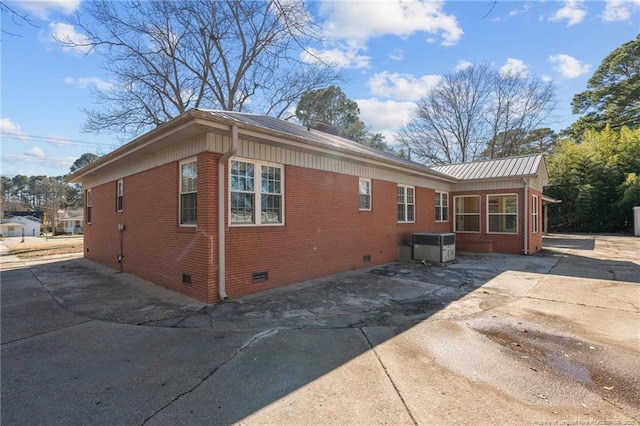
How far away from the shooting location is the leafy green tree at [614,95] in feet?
93.4

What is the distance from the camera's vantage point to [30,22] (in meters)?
3.50

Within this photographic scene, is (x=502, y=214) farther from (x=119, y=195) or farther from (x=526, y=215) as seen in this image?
(x=119, y=195)

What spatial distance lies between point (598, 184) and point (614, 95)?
14.5 m

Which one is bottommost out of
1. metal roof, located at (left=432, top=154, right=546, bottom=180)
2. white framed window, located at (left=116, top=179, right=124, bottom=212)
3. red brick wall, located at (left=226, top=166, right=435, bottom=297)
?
red brick wall, located at (left=226, top=166, right=435, bottom=297)

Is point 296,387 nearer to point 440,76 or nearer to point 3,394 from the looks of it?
point 3,394

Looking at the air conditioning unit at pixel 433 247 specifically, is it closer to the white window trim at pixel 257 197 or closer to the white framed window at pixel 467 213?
the white framed window at pixel 467 213

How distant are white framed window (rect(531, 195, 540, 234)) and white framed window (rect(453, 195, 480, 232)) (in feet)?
6.75

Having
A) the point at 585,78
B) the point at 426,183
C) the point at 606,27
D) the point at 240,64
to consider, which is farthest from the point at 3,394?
the point at 585,78

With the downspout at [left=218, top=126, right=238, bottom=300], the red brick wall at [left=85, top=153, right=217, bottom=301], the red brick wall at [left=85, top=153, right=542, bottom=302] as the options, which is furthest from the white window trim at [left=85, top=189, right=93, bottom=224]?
the downspout at [left=218, top=126, right=238, bottom=300]

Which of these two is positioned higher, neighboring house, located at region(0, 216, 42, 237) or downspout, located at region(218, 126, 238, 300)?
downspout, located at region(218, 126, 238, 300)

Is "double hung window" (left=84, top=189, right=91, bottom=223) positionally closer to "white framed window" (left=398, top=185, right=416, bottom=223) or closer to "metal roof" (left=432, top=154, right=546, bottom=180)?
"white framed window" (left=398, top=185, right=416, bottom=223)

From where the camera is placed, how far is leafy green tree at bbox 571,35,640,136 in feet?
93.4

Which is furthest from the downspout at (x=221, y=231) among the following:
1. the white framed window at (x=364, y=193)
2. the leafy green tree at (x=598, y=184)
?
the leafy green tree at (x=598, y=184)

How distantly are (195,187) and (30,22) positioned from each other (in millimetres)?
3516
